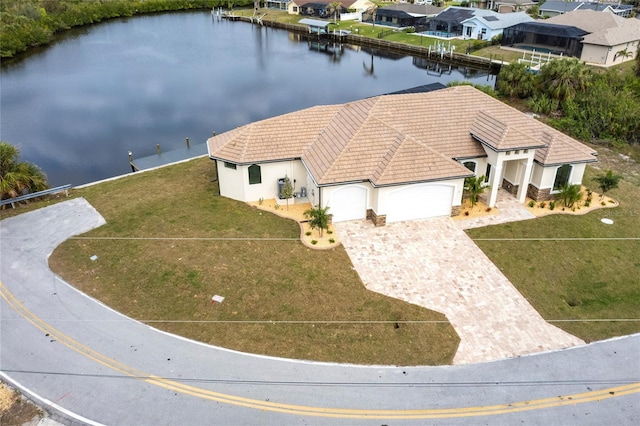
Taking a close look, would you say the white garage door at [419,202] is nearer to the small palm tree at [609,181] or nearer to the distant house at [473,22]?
the small palm tree at [609,181]

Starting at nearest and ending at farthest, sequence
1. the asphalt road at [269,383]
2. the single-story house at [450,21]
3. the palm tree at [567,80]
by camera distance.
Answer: the asphalt road at [269,383] < the palm tree at [567,80] < the single-story house at [450,21]

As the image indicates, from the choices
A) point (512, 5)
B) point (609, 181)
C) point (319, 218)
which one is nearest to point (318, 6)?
point (512, 5)

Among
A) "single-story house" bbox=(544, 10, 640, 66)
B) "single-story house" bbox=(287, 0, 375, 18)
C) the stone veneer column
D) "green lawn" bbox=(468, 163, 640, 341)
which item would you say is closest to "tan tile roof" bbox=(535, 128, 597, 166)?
"green lawn" bbox=(468, 163, 640, 341)

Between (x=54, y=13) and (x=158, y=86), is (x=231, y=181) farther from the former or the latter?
(x=54, y=13)

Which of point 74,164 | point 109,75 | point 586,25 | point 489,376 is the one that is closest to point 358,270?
point 489,376

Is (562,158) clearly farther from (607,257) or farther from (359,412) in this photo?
(359,412)

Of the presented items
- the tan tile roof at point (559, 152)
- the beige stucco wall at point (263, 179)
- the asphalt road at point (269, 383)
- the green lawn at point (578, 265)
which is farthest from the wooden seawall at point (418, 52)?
the asphalt road at point (269, 383)
